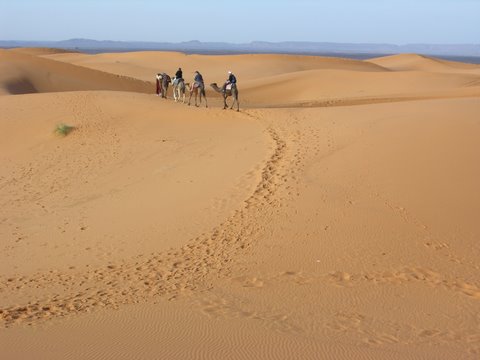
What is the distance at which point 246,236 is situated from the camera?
9273 millimetres

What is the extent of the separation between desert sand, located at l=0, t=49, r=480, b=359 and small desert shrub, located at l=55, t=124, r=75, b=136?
217 millimetres

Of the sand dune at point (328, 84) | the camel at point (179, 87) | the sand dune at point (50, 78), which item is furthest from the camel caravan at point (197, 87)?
the sand dune at point (50, 78)

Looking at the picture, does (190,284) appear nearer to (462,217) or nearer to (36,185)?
(462,217)

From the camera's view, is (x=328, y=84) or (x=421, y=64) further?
(x=421, y=64)

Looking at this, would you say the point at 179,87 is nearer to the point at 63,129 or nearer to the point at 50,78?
the point at 63,129

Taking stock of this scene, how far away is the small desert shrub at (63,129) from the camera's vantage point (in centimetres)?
1894

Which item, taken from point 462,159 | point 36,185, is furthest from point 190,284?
point 36,185

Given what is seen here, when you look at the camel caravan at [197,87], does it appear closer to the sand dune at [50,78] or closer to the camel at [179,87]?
the camel at [179,87]

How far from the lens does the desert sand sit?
6.21 m

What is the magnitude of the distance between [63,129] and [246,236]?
37.1ft

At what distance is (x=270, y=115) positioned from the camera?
19594mm

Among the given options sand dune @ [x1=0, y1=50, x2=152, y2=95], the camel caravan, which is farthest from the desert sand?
sand dune @ [x1=0, y1=50, x2=152, y2=95]

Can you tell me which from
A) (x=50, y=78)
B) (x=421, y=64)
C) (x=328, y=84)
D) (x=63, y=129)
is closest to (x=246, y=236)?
(x=63, y=129)

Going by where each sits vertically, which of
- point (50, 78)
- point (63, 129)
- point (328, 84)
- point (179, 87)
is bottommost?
point (328, 84)
